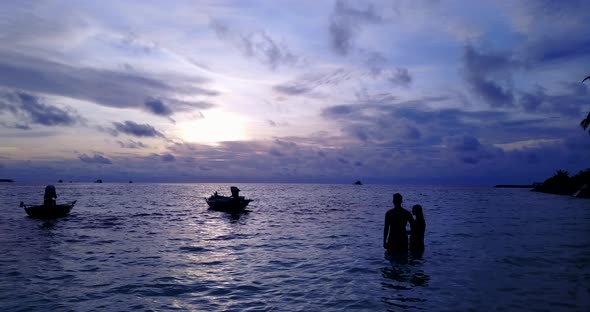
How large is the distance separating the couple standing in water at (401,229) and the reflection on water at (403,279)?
0.54m

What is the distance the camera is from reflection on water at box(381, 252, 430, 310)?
11.8 metres

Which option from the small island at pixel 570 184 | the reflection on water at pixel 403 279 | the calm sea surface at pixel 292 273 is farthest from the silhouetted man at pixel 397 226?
the small island at pixel 570 184

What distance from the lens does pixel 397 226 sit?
16.8 m

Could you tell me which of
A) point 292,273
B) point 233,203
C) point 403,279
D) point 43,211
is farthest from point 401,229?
point 43,211

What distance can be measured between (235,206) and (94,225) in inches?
711

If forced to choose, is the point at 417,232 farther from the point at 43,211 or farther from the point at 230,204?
the point at 43,211

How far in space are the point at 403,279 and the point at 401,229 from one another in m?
3.01

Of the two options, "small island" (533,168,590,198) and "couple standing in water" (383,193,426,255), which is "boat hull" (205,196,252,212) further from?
"small island" (533,168,590,198)

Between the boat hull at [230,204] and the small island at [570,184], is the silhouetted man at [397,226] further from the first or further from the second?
the small island at [570,184]

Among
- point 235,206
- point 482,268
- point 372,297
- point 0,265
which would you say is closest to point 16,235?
point 0,265

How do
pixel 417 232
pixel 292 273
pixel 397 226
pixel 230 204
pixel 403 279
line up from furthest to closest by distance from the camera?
pixel 230 204, pixel 417 232, pixel 397 226, pixel 292 273, pixel 403 279

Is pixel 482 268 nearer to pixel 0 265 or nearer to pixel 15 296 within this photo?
pixel 15 296

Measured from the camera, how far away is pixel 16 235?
28.8 meters

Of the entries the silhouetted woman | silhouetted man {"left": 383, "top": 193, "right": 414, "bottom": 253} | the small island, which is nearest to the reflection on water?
the silhouetted woman
